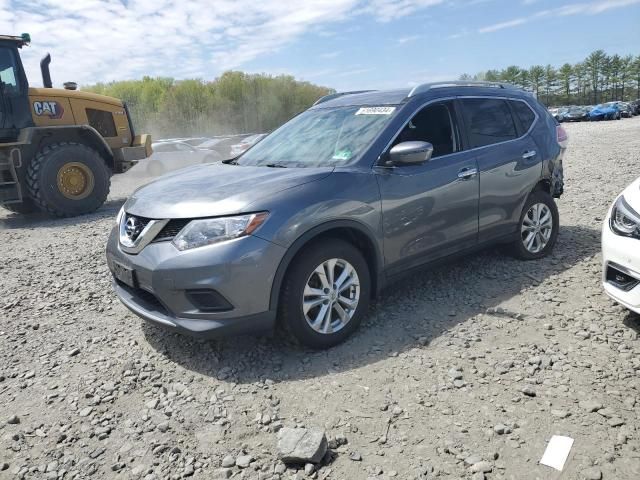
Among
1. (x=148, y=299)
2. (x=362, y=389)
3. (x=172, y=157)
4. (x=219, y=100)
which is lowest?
(x=362, y=389)

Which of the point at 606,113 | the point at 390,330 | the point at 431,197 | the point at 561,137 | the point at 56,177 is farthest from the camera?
the point at 606,113

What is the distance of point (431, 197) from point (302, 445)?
7.34 ft

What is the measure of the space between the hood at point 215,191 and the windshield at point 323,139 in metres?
0.25

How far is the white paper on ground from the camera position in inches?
92.5

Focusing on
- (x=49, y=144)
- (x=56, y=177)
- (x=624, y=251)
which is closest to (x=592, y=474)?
(x=624, y=251)

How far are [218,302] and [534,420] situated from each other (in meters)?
1.91

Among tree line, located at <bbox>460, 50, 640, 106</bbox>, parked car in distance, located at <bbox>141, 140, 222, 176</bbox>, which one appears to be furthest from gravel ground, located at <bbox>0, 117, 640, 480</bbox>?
tree line, located at <bbox>460, 50, 640, 106</bbox>

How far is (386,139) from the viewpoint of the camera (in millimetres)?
3855

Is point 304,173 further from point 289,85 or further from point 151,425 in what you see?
point 289,85

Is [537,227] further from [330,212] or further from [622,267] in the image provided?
[330,212]

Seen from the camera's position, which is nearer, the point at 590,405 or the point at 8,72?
the point at 590,405

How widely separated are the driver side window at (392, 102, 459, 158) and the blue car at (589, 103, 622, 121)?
47356 millimetres

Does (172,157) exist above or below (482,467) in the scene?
above

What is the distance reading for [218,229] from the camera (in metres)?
3.12
